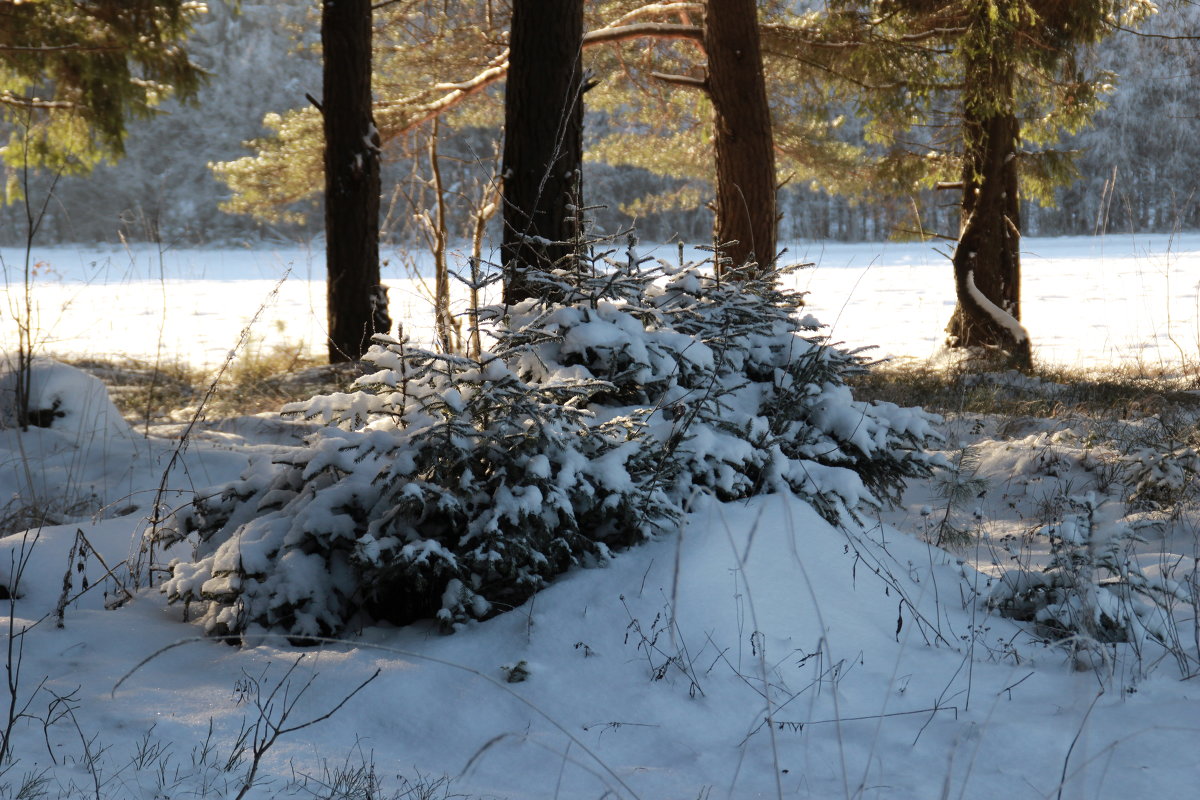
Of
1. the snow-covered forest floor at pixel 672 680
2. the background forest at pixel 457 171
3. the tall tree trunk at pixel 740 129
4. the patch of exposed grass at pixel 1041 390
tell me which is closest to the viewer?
the snow-covered forest floor at pixel 672 680

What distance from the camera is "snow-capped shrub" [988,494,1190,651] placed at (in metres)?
2.55

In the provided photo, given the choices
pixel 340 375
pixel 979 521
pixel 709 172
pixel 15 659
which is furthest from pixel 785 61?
pixel 15 659

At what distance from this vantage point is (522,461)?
258cm

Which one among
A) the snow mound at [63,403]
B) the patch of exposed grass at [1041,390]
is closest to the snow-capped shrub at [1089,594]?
the patch of exposed grass at [1041,390]

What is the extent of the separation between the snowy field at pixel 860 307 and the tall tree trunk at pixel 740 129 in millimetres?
826

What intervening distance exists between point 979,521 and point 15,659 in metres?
3.39

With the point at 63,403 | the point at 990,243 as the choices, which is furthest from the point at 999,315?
the point at 63,403

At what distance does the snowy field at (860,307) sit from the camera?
1086 cm

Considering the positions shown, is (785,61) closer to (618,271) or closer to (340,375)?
(340,375)

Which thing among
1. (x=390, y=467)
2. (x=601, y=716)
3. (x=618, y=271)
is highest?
(x=618, y=271)

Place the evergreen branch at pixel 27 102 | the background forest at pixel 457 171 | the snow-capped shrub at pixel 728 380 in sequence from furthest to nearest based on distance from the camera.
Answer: the background forest at pixel 457 171 → the evergreen branch at pixel 27 102 → the snow-capped shrub at pixel 728 380

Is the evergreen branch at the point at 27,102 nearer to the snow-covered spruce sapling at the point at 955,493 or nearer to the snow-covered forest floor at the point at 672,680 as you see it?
the snow-covered forest floor at the point at 672,680

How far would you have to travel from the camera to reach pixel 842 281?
2306 cm

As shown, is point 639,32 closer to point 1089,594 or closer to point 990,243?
point 990,243
